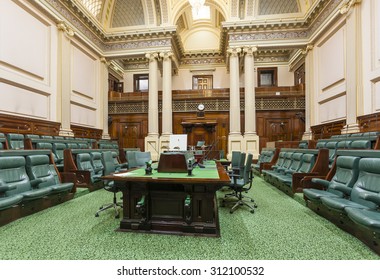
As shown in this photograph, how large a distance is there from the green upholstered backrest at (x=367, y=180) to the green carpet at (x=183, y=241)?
470 millimetres

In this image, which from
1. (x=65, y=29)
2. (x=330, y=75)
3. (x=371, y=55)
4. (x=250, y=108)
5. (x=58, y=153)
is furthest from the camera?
(x=250, y=108)

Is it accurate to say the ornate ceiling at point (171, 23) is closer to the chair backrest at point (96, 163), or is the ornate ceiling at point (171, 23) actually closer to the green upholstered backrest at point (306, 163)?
the chair backrest at point (96, 163)

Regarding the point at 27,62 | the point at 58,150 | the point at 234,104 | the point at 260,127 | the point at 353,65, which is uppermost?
the point at 27,62

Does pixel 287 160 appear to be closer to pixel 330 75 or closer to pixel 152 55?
pixel 330 75

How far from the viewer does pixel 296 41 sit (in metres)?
9.16

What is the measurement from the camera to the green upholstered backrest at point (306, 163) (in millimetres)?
3997

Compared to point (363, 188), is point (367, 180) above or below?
above

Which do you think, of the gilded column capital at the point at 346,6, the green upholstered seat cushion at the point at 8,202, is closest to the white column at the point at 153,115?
the green upholstered seat cushion at the point at 8,202

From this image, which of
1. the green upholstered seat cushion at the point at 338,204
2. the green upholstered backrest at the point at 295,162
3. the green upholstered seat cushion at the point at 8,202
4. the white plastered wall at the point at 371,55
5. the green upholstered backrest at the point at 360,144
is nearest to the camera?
the green upholstered seat cushion at the point at 338,204

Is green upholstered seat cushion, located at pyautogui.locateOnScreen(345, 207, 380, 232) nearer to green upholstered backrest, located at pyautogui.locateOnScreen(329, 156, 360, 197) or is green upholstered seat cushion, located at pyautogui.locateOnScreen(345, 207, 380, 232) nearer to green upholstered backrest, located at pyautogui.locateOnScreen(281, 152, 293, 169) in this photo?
green upholstered backrest, located at pyautogui.locateOnScreen(329, 156, 360, 197)

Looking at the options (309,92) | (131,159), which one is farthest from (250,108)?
(131,159)

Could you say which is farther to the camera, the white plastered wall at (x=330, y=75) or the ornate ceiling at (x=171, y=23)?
the ornate ceiling at (x=171, y=23)

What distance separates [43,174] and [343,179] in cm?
491

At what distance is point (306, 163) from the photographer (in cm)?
419
